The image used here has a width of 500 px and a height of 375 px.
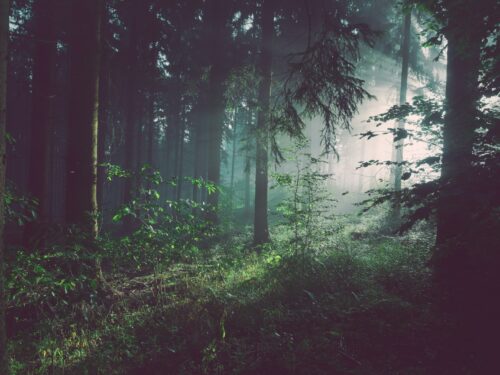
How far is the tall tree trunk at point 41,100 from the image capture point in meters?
8.62

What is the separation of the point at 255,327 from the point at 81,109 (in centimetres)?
504

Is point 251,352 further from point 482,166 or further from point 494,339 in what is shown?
point 482,166

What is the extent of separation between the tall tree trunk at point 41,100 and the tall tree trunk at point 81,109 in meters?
3.94

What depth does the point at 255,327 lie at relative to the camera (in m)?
4.37

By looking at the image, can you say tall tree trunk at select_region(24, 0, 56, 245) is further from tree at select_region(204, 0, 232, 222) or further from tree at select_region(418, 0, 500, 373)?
tree at select_region(418, 0, 500, 373)

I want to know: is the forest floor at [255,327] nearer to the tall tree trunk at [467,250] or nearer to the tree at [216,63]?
the tall tree trunk at [467,250]

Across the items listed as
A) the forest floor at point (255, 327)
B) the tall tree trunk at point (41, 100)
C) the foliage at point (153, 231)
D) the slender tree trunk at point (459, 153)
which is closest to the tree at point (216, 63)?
the tall tree trunk at point (41, 100)

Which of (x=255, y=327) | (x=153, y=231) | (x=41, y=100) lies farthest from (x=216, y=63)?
(x=255, y=327)

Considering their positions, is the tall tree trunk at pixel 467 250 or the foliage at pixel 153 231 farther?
the foliage at pixel 153 231

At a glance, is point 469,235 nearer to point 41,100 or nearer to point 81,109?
point 81,109

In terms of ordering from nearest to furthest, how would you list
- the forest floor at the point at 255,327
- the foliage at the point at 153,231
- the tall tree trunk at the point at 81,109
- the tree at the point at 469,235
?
the tree at the point at 469,235 < the forest floor at the point at 255,327 < the foliage at the point at 153,231 < the tall tree trunk at the point at 81,109

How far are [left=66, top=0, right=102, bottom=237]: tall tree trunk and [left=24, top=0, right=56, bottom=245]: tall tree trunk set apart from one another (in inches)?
155

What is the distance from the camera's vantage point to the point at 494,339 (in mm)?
3254

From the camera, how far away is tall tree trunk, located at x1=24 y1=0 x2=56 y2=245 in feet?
28.3
